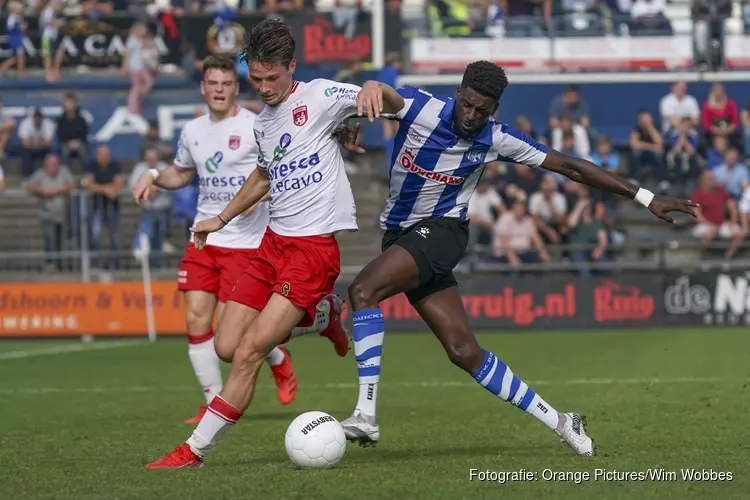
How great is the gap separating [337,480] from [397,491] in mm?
536

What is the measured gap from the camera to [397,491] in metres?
6.59

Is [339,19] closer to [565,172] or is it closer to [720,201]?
[720,201]

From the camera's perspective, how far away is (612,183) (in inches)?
305

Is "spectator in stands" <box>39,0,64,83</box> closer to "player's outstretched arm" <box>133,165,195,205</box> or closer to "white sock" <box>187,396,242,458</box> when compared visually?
"player's outstretched arm" <box>133,165,195,205</box>

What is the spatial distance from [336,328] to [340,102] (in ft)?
5.65

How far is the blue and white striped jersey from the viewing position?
26.3ft

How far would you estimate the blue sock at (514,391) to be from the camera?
795cm

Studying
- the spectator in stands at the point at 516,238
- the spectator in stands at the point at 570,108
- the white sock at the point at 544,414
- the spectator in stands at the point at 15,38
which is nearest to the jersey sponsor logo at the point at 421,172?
the white sock at the point at 544,414

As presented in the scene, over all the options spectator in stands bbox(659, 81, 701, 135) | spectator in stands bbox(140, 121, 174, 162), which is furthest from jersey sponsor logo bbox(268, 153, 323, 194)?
spectator in stands bbox(659, 81, 701, 135)

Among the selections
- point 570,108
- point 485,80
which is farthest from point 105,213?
point 485,80

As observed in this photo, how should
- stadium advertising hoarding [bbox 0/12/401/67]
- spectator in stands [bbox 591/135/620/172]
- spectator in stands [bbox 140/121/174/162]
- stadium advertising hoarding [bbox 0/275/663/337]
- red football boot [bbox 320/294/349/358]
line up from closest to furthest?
red football boot [bbox 320/294/349/358] < stadium advertising hoarding [bbox 0/275/663/337] < spectator in stands [bbox 591/135/620/172] < spectator in stands [bbox 140/121/174/162] < stadium advertising hoarding [bbox 0/12/401/67]

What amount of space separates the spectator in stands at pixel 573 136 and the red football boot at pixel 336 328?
49.2 ft

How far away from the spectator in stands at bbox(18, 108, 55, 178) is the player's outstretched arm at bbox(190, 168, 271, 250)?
18.0 meters

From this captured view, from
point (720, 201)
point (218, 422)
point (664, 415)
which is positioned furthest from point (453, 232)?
point (720, 201)
